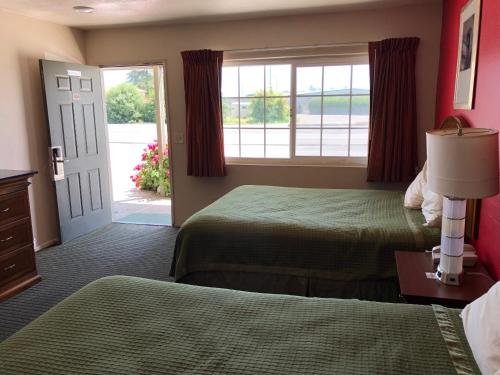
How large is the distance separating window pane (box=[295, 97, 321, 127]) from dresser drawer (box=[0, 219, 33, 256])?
279 centimetres

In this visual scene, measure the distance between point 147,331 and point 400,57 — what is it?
345 cm

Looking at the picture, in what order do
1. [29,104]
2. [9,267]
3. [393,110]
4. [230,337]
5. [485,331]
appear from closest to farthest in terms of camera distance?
1. [485,331]
2. [230,337]
3. [9,267]
4. [393,110]
5. [29,104]

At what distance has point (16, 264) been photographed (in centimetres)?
316

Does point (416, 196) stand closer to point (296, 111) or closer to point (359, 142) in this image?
point (359, 142)

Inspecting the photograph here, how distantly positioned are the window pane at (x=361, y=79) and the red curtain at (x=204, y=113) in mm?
1410

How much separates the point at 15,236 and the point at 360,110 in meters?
3.37

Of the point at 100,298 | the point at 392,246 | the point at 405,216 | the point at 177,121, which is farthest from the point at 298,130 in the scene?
the point at 100,298

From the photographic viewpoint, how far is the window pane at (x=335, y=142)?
4.24m

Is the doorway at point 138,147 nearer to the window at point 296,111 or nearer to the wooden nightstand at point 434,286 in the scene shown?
the window at point 296,111

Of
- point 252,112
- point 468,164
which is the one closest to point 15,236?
point 252,112

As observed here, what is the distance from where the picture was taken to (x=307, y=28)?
404 cm

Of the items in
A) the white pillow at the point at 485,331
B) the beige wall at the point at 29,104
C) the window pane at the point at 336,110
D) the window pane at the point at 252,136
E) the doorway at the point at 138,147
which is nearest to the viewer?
Answer: the white pillow at the point at 485,331

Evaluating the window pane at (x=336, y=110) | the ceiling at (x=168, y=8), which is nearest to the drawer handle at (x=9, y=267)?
the ceiling at (x=168, y=8)

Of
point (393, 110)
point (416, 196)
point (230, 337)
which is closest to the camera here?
point (230, 337)
